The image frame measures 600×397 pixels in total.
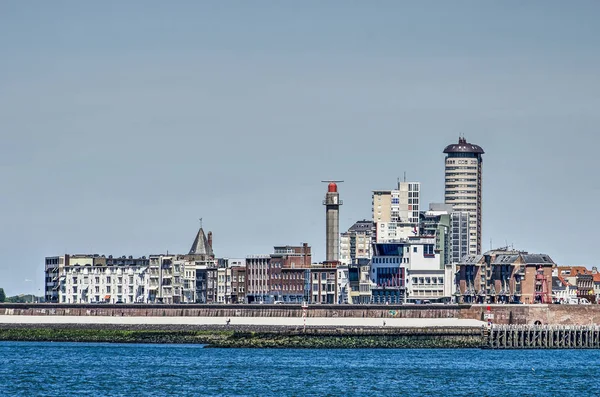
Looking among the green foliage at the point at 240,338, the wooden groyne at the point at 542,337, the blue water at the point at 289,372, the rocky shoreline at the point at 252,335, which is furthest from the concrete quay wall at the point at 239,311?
the blue water at the point at 289,372

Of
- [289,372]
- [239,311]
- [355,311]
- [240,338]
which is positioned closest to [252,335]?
[240,338]

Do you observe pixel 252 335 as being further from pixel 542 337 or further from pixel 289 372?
pixel 289 372

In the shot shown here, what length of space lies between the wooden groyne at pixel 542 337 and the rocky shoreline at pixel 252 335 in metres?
1.73

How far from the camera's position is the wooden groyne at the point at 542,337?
14612 cm

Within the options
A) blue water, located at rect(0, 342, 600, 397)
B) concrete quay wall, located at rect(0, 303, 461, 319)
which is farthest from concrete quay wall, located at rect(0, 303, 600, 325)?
blue water, located at rect(0, 342, 600, 397)

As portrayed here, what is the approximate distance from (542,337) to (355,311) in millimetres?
29333

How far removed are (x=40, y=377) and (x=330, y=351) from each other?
39.2 meters

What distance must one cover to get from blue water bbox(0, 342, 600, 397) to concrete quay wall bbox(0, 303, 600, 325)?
29.8 metres

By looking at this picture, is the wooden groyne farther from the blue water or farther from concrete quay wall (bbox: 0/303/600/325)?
concrete quay wall (bbox: 0/303/600/325)

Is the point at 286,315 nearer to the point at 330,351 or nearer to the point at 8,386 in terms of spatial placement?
the point at 330,351

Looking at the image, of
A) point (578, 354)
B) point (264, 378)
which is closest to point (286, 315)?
point (578, 354)

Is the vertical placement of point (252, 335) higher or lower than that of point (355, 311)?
lower

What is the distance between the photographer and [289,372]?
107 meters

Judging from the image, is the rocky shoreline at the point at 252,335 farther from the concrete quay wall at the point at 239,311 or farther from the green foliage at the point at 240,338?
the concrete quay wall at the point at 239,311
